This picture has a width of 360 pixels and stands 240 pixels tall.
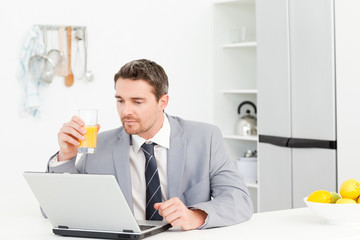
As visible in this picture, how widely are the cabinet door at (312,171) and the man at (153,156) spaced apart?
1707 mm

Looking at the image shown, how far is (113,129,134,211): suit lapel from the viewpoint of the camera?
8.42 ft

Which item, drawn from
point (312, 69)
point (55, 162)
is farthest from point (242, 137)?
point (55, 162)

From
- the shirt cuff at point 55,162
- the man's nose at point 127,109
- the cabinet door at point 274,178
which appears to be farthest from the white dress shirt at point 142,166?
the cabinet door at point 274,178

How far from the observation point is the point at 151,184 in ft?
8.55

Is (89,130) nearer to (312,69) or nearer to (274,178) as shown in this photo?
(312,69)

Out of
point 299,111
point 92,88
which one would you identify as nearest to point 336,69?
point 299,111

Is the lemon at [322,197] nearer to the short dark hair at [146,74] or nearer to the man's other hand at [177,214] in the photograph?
the man's other hand at [177,214]

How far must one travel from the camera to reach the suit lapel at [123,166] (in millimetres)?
2566

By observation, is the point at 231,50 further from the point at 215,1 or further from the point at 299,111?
the point at 299,111

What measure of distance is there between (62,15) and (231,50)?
1500mm

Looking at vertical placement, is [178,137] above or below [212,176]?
above

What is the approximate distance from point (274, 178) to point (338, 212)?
8.15 feet

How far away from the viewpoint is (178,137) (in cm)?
266

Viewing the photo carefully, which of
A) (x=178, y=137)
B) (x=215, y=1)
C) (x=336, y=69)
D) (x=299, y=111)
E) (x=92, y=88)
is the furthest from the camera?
(x=215, y=1)
